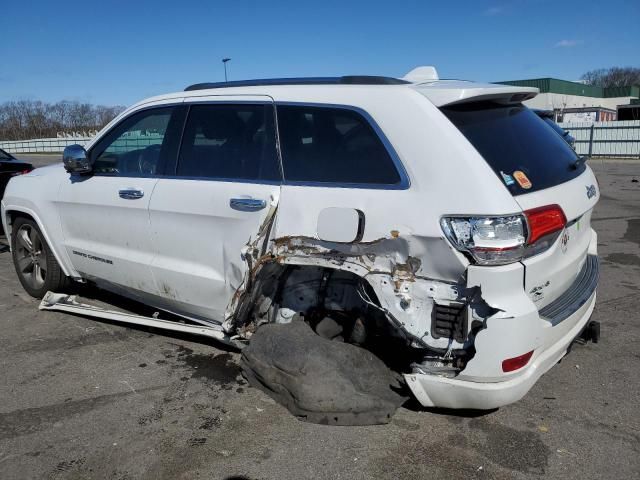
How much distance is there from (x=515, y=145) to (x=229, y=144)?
178cm

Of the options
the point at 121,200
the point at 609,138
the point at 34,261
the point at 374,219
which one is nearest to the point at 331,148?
the point at 374,219

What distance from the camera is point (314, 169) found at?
126 inches

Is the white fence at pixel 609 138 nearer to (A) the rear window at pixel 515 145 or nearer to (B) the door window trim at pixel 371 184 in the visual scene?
(A) the rear window at pixel 515 145

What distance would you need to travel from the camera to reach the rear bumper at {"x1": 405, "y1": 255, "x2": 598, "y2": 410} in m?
2.59

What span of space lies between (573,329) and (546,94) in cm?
5672

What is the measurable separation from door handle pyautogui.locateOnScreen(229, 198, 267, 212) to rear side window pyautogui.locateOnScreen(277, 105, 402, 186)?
0.71 feet

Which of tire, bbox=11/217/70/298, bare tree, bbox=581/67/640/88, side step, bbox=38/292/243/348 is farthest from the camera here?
bare tree, bbox=581/67/640/88

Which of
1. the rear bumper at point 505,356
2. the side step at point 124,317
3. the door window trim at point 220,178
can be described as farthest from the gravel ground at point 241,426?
the door window trim at point 220,178

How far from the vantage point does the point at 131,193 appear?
3998mm

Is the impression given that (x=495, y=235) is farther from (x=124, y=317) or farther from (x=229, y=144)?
(x=124, y=317)

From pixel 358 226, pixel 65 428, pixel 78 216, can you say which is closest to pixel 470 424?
pixel 358 226

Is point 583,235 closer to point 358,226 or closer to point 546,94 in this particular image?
point 358,226

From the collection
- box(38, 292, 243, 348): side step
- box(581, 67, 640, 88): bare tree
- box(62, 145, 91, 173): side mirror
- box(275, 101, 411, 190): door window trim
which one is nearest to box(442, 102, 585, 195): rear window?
box(275, 101, 411, 190): door window trim

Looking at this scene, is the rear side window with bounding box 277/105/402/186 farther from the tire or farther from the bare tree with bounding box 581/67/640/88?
the bare tree with bounding box 581/67/640/88
